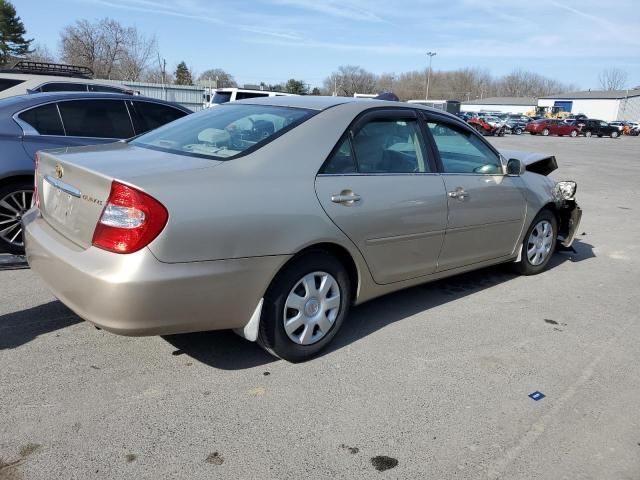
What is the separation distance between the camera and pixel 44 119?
5.17 m

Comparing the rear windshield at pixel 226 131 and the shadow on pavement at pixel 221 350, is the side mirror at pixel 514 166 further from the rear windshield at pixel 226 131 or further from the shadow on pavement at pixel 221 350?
the shadow on pavement at pixel 221 350

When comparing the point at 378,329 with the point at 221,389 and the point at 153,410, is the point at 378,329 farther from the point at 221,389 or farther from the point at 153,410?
the point at 153,410

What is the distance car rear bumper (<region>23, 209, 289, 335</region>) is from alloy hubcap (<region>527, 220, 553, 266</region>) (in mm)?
3264

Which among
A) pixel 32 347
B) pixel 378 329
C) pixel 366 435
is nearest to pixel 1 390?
pixel 32 347

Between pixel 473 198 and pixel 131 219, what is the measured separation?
2750 millimetres

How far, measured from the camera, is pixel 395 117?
3963 mm

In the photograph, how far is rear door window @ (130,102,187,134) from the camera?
589 centimetres

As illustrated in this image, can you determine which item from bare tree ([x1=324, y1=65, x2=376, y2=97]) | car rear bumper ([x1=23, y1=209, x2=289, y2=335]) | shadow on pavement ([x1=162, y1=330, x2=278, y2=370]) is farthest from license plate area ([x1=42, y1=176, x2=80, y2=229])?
bare tree ([x1=324, y1=65, x2=376, y2=97])

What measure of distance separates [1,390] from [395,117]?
305 cm

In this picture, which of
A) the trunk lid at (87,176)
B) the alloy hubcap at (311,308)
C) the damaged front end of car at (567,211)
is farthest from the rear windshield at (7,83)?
the damaged front end of car at (567,211)

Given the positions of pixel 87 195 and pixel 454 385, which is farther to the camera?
pixel 454 385

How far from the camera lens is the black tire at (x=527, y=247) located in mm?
5211

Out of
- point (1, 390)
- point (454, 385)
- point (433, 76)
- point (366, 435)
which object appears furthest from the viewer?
point (433, 76)

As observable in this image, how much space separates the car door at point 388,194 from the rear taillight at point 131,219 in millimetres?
1014
